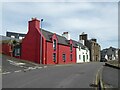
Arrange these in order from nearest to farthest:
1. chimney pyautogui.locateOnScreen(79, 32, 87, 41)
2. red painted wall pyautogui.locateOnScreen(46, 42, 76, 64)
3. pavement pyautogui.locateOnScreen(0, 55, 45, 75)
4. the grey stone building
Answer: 1. pavement pyautogui.locateOnScreen(0, 55, 45, 75)
2. red painted wall pyautogui.locateOnScreen(46, 42, 76, 64)
3. the grey stone building
4. chimney pyautogui.locateOnScreen(79, 32, 87, 41)

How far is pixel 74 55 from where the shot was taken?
194 feet

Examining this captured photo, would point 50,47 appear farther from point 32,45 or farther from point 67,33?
point 67,33

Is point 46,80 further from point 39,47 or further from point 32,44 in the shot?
point 32,44

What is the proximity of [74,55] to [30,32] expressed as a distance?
19.3 meters

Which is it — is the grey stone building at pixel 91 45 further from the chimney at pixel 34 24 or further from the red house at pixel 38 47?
the chimney at pixel 34 24

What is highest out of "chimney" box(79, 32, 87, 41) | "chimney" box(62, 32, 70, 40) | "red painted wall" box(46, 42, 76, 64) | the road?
"chimney" box(79, 32, 87, 41)

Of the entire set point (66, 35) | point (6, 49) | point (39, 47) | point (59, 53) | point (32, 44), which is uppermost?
point (66, 35)

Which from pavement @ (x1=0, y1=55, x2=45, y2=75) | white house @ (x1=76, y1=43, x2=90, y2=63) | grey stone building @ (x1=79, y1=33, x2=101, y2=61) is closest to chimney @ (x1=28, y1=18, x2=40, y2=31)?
pavement @ (x1=0, y1=55, x2=45, y2=75)

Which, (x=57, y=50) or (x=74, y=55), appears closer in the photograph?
(x=57, y=50)

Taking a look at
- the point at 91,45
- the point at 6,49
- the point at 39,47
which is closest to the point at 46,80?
the point at 39,47

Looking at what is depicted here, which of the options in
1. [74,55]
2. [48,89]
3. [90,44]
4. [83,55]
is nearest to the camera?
[48,89]

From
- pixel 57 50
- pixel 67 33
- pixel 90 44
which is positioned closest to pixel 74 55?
pixel 67 33

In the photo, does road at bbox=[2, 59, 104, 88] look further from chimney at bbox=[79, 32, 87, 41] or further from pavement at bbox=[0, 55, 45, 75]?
chimney at bbox=[79, 32, 87, 41]

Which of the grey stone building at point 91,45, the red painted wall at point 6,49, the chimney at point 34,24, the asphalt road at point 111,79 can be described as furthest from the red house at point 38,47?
the grey stone building at point 91,45
